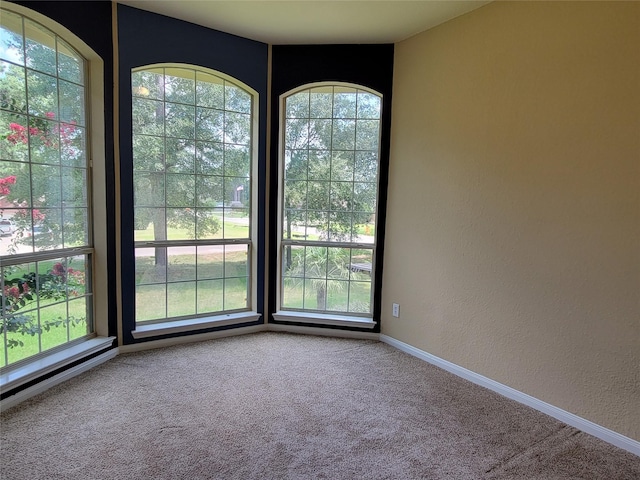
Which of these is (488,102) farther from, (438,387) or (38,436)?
(38,436)

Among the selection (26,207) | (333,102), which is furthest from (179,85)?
(26,207)

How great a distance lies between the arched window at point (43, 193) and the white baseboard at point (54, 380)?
0.20 meters

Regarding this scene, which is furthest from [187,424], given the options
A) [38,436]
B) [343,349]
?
[343,349]

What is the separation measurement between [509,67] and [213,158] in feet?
8.03

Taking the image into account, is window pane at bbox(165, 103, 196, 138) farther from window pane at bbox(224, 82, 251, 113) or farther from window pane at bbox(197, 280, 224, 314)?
window pane at bbox(197, 280, 224, 314)

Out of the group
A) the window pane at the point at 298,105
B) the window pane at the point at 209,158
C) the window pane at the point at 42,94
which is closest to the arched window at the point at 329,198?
the window pane at the point at 298,105

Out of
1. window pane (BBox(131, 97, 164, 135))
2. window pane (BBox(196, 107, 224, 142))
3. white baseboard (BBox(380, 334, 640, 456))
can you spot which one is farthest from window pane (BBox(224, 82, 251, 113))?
white baseboard (BBox(380, 334, 640, 456))

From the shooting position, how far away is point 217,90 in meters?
3.35

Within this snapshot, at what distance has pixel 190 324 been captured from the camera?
11.0 ft

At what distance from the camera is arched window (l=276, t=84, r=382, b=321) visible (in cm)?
349

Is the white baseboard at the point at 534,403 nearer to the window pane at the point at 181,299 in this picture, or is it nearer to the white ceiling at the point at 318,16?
the window pane at the point at 181,299

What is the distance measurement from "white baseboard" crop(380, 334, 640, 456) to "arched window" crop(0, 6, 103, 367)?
8.97 feet

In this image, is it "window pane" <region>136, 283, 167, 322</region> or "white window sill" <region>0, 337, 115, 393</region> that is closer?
"white window sill" <region>0, 337, 115, 393</region>

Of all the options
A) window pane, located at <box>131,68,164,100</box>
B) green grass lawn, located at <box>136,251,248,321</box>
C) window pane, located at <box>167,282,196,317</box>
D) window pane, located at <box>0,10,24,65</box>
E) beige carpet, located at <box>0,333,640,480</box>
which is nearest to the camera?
beige carpet, located at <box>0,333,640,480</box>
